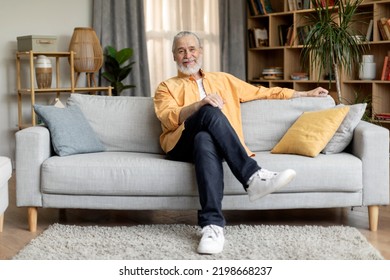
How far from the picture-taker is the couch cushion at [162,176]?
10.4ft

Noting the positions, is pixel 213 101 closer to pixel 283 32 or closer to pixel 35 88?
pixel 35 88

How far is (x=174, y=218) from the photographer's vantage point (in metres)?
3.58

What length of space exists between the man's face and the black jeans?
49 centimetres

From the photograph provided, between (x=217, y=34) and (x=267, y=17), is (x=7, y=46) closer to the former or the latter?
(x=217, y=34)

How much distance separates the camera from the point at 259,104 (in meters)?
3.72

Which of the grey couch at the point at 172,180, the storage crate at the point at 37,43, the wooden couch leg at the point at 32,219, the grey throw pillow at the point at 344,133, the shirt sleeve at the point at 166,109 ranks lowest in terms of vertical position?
the wooden couch leg at the point at 32,219

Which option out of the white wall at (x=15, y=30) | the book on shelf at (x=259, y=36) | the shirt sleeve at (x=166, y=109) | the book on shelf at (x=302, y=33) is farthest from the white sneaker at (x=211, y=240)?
the book on shelf at (x=259, y=36)

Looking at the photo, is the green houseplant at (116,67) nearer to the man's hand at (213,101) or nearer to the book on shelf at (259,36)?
the book on shelf at (259,36)

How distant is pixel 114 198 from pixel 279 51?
4.09m

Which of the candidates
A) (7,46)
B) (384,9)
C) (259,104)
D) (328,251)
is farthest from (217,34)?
(328,251)

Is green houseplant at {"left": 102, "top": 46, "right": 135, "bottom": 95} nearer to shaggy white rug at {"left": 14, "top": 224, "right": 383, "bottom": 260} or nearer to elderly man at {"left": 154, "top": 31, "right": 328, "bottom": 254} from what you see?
elderly man at {"left": 154, "top": 31, "right": 328, "bottom": 254}

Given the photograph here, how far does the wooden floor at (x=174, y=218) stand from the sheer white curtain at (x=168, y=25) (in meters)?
2.77

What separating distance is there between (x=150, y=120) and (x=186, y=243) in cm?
98

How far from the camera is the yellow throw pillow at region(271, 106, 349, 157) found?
3287 mm
